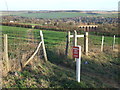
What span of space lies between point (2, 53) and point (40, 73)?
67.5 inches

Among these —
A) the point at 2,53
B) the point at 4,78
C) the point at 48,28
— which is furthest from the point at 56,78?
the point at 48,28

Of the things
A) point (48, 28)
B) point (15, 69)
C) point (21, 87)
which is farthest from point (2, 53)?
point (48, 28)

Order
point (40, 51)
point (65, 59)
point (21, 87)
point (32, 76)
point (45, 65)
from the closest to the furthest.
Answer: point (21, 87) → point (32, 76) → point (45, 65) → point (40, 51) → point (65, 59)

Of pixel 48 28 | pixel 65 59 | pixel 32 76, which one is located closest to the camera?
pixel 32 76

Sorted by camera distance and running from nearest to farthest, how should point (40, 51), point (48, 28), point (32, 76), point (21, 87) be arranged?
1. point (21, 87)
2. point (32, 76)
3. point (40, 51)
4. point (48, 28)

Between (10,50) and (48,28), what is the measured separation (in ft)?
68.4

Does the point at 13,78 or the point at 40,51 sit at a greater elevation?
the point at 40,51

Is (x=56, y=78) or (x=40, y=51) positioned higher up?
(x=40, y=51)

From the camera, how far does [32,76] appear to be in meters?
6.82

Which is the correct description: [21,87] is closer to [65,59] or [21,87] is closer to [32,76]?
[32,76]

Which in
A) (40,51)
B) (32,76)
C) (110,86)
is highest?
(40,51)

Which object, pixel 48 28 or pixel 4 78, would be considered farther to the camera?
pixel 48 28

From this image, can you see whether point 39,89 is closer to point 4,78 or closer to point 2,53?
point 4,78

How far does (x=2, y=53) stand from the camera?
7246mm
